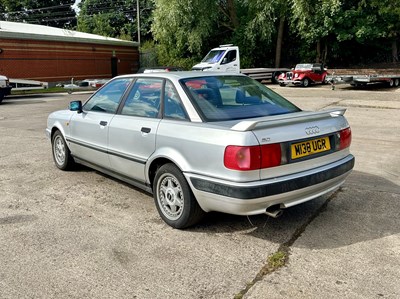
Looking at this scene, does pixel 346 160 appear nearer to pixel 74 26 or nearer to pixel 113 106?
pixel 113 106

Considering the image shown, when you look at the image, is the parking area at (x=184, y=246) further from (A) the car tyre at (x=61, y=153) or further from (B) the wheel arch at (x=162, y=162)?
(B) the wheel arch at (x=162, y=162)

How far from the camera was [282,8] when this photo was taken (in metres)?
26.5

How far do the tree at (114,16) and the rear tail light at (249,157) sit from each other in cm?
5031

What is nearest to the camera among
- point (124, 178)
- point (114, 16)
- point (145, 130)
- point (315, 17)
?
point (145, 130)

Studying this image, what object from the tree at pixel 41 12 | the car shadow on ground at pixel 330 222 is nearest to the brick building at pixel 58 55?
the car shadow on ground at pixel 330 222

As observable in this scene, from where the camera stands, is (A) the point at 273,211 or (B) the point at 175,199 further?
(B) the point at 175,199

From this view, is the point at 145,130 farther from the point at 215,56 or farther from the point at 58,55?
the point at 58,55

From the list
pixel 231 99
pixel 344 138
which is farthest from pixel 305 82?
pixel 231 99

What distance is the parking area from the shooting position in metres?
2.79

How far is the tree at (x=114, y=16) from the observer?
2060 inches

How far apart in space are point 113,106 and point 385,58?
2787cm

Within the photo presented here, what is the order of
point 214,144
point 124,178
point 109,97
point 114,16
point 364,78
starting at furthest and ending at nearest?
point 114,16, point 364,78, point 109,97, point 124,178, point 214,144

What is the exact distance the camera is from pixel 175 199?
148 inches

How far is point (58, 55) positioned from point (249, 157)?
2914 centimetres
